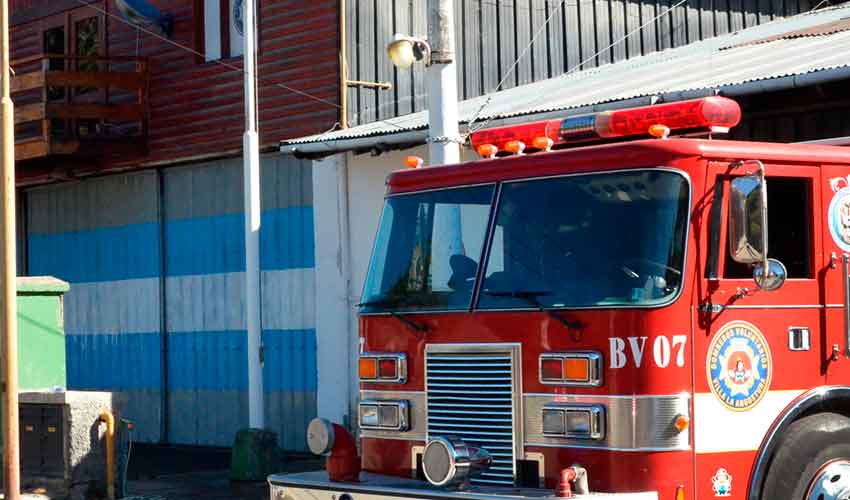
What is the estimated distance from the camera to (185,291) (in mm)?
20141

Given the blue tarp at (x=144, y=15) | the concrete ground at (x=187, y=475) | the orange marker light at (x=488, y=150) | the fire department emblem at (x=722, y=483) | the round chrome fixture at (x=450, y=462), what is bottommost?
the concrete ground at (x=187, y=475)

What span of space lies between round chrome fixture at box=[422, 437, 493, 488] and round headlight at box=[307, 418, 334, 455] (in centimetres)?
90

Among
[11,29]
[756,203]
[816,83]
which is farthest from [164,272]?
[756,203]

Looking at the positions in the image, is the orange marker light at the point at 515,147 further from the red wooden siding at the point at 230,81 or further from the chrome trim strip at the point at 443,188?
the red wooden siding at the point at 230,81

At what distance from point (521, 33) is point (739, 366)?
11.9m

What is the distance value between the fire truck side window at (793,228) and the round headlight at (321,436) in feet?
9.04

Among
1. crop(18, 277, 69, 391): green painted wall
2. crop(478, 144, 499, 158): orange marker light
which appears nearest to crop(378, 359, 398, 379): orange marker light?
crop(478, 144, 499, 158): orange marker light

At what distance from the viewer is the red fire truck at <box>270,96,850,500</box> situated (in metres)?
7.94

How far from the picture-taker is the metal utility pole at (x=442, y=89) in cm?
1180

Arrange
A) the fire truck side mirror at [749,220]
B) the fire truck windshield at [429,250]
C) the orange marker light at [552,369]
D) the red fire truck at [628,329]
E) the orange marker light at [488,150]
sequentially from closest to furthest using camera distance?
1. the fire truck side mirror at [749,220]
2. the red fire truck at [628,329]
3. the orange marker light at [552,369]
4. the fire truck windshield at [429,250]
5. the orange marker light at [488,150]

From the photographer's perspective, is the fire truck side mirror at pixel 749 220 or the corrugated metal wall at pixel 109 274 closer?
the fire truck side mirror at pixel 749 220

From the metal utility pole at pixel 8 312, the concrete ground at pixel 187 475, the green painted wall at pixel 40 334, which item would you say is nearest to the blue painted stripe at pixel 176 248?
the concrete ground at pixel 187 475

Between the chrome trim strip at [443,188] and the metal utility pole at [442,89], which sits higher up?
the metal utility pole at [442,89]

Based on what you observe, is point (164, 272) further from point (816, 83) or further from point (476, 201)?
point (476, 201)
